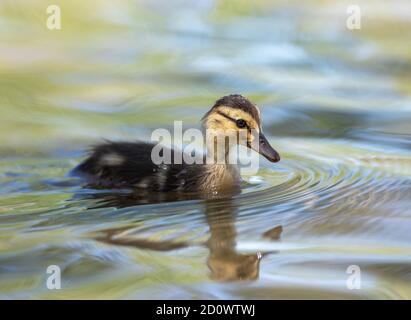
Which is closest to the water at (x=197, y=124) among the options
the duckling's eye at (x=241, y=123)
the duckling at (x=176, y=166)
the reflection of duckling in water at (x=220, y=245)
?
the reflection of duckling in water at (x=220, y=245)

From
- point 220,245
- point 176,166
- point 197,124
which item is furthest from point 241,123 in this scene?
point 220,245

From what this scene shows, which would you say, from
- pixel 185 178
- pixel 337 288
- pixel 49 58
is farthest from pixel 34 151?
pixel 337 288

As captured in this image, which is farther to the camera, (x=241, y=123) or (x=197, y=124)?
(x=197, y=124)

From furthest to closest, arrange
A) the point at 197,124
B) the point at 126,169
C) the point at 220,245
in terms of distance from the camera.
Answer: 1. the point at 197,124
2. the point at 126,169
3. the point at 220,245

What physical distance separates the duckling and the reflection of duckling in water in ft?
2.06

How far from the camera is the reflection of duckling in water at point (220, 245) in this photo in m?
3.70

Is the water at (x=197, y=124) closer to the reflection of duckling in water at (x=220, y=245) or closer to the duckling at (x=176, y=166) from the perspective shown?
the reflection of duckling in water at (x=220, y=245)

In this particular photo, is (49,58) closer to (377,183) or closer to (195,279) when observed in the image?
(377,183)

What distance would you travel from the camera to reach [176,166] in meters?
5.27

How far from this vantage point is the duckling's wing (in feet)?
16.8

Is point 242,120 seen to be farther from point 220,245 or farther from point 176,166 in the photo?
point 220,245

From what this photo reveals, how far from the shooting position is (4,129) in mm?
6117

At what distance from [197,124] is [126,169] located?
1125 millimetres
